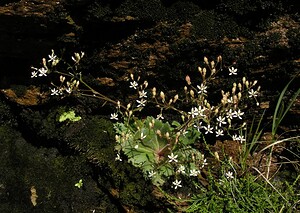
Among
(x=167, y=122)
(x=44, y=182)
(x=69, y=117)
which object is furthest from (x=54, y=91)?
(x=167, y=122)

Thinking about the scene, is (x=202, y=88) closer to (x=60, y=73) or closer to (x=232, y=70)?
(x=232, y=70)

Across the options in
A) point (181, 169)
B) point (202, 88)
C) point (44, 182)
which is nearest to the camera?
point (202, 88)

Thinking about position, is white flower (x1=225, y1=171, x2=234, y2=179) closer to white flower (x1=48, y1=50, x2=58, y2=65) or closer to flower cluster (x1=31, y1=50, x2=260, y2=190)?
flower cluster (x1=31, y1=50, x2=260, y2=190)

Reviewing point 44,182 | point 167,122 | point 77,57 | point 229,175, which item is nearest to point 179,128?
point 167,122

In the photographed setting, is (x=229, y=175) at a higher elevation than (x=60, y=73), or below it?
below

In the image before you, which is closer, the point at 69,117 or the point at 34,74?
the point at 34,74

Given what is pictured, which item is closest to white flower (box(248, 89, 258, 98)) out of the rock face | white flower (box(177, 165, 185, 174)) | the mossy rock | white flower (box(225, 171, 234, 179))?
the rock face

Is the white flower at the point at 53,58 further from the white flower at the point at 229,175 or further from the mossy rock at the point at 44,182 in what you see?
the white flower at the point at 229,175

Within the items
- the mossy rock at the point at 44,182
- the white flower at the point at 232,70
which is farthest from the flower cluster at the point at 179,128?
the mossy rock at the point at 44,182

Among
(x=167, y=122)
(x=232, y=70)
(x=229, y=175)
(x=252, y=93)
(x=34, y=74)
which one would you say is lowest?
(x=229, y=175)

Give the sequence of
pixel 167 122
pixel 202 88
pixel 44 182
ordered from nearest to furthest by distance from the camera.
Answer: pixel 202 88, pixel 167 122, pixel 44 182
